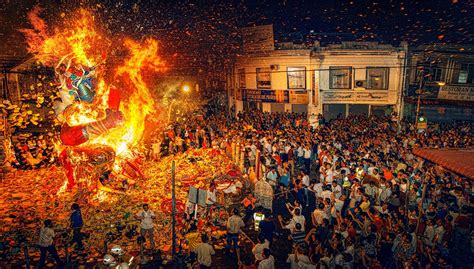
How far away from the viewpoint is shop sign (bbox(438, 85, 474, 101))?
2469 centimetres

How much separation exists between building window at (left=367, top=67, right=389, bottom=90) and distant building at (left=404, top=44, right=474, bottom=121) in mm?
1938

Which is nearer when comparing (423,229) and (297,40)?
(423,229)

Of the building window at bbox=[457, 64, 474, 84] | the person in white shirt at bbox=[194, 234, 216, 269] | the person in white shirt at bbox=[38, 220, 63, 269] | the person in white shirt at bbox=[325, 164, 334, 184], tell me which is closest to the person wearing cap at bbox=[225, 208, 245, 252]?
the person in white shirt at bbox=[194, 234, 216, 269]

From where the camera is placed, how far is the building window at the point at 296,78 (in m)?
27.5

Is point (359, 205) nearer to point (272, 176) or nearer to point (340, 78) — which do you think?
point (272, 176)

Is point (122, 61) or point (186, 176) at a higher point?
point (122, 61)

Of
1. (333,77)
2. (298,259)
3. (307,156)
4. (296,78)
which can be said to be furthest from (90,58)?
(333,77)

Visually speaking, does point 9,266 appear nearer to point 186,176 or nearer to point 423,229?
point 186,176

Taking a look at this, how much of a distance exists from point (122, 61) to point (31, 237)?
16335 mm

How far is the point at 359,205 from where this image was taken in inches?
382

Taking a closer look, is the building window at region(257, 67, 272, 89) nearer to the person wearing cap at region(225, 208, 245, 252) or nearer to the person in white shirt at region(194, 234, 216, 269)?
the person wearing cap at region(225, 208, 245, 252)

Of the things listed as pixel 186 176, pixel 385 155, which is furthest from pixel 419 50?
pixel 186 176

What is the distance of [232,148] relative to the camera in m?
17.4

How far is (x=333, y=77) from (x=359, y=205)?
1935 centimetres
